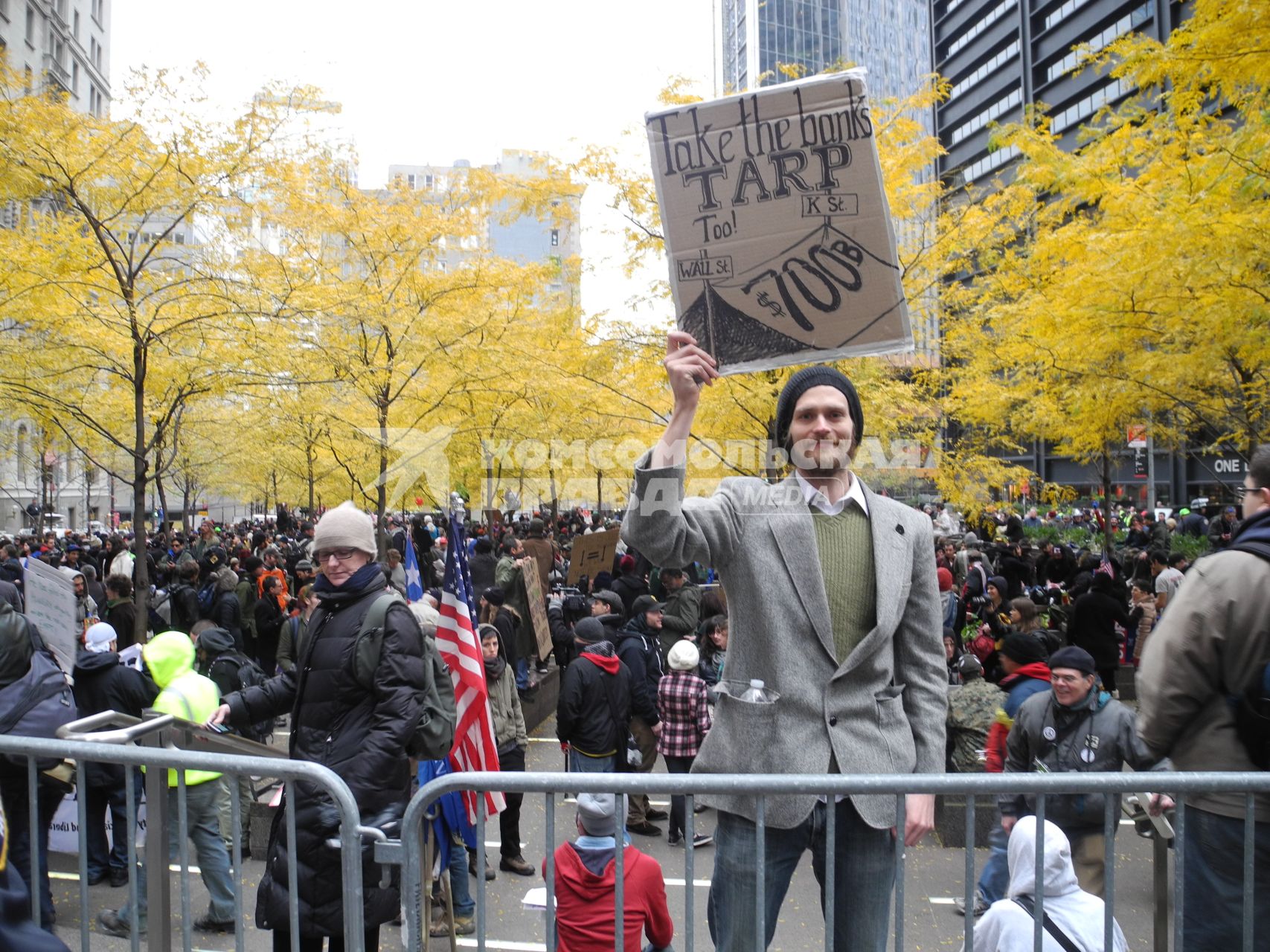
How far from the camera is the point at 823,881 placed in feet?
8.68

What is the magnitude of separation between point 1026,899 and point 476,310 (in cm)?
1367

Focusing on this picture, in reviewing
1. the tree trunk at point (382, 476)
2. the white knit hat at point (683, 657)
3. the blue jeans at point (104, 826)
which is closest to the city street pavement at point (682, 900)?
the blue jeans at point (104, 826)

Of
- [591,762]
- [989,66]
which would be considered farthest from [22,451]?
[989,66]

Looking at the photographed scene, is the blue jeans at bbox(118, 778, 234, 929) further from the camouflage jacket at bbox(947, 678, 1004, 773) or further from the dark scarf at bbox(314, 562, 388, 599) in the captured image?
the camouflage jacket at bbox(947, 678, 1004, 773)

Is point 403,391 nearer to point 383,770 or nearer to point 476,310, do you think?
point 476,310

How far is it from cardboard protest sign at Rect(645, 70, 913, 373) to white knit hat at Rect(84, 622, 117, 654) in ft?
17.5

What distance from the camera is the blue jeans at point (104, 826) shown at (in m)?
5.39

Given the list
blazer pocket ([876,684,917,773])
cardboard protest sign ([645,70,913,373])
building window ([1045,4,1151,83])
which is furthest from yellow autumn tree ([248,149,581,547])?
building window ([1045,4,1151,83])

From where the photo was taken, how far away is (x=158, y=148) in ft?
35.8

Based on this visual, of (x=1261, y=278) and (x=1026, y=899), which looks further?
(x=1261, y=278)

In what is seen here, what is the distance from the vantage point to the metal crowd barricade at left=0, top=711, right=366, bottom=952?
2.94 meters

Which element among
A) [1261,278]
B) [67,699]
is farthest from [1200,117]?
[67,699]

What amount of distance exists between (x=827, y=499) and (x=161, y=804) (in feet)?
8.21

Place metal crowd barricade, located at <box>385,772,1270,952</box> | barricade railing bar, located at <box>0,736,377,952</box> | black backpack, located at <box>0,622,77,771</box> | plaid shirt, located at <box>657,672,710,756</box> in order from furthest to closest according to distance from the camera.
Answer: plaid shirt, located at <box>657,672,710,756</box>
black backpack, located at <box>0,622,77,771</box>
barricade railing bar, located at <box>0,736,377,952</box>
metal crowd barricade, located at <box>385,772,1270,952</box>
